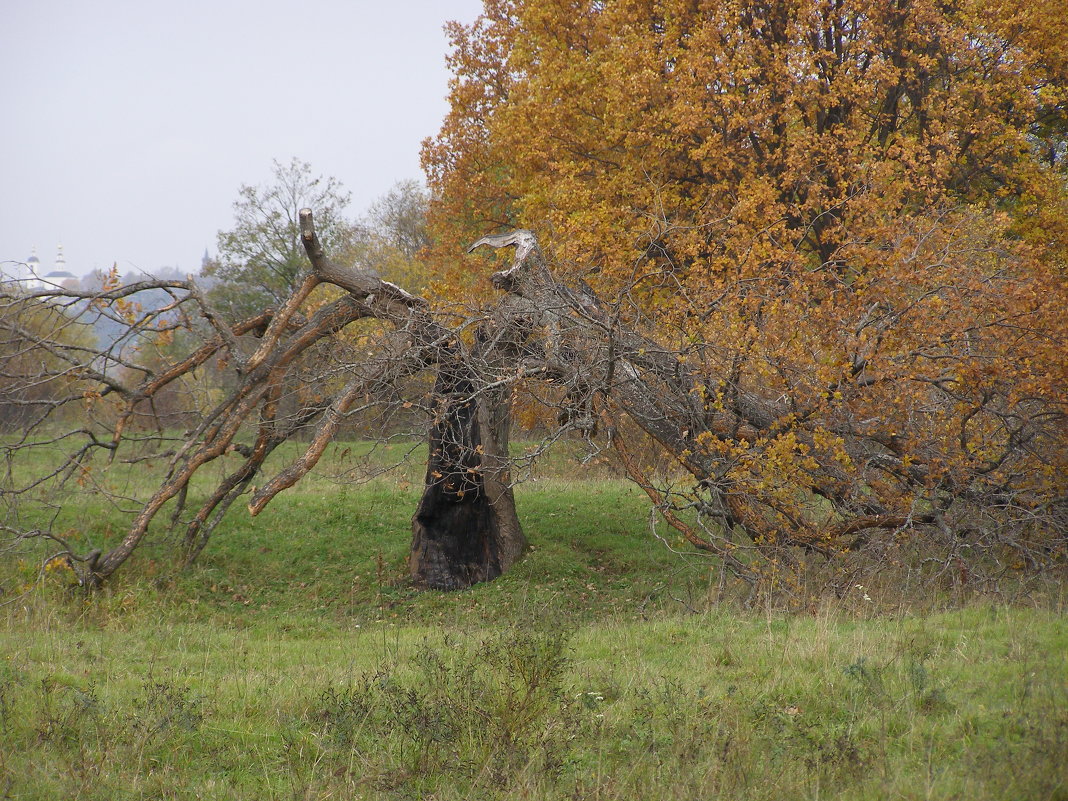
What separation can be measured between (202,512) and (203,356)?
2.08 metres

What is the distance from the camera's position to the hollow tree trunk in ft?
37.8

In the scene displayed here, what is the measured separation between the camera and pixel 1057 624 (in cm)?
604

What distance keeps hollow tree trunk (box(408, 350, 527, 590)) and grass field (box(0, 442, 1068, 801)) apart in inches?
89.1

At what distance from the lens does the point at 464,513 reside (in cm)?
1182

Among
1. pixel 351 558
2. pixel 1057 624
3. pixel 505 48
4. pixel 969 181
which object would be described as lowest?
pixel 351 558

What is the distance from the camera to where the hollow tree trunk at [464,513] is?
37.8 feet

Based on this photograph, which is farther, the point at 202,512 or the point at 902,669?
the point at 202,512

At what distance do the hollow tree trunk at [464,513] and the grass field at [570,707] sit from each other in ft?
7.42

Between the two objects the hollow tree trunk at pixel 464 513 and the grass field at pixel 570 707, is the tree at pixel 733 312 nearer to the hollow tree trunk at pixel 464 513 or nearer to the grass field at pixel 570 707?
the hollow tree trunk at pixel 464 513

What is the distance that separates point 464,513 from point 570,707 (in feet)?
21.8

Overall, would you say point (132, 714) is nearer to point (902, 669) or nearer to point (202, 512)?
point (902, 669)

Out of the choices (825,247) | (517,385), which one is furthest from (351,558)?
(825,247)

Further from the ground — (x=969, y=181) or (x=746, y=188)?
(x=969, y=181)

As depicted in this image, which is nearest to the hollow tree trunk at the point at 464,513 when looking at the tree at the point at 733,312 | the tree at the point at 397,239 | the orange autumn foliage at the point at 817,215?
the tree at the point at 733,312
